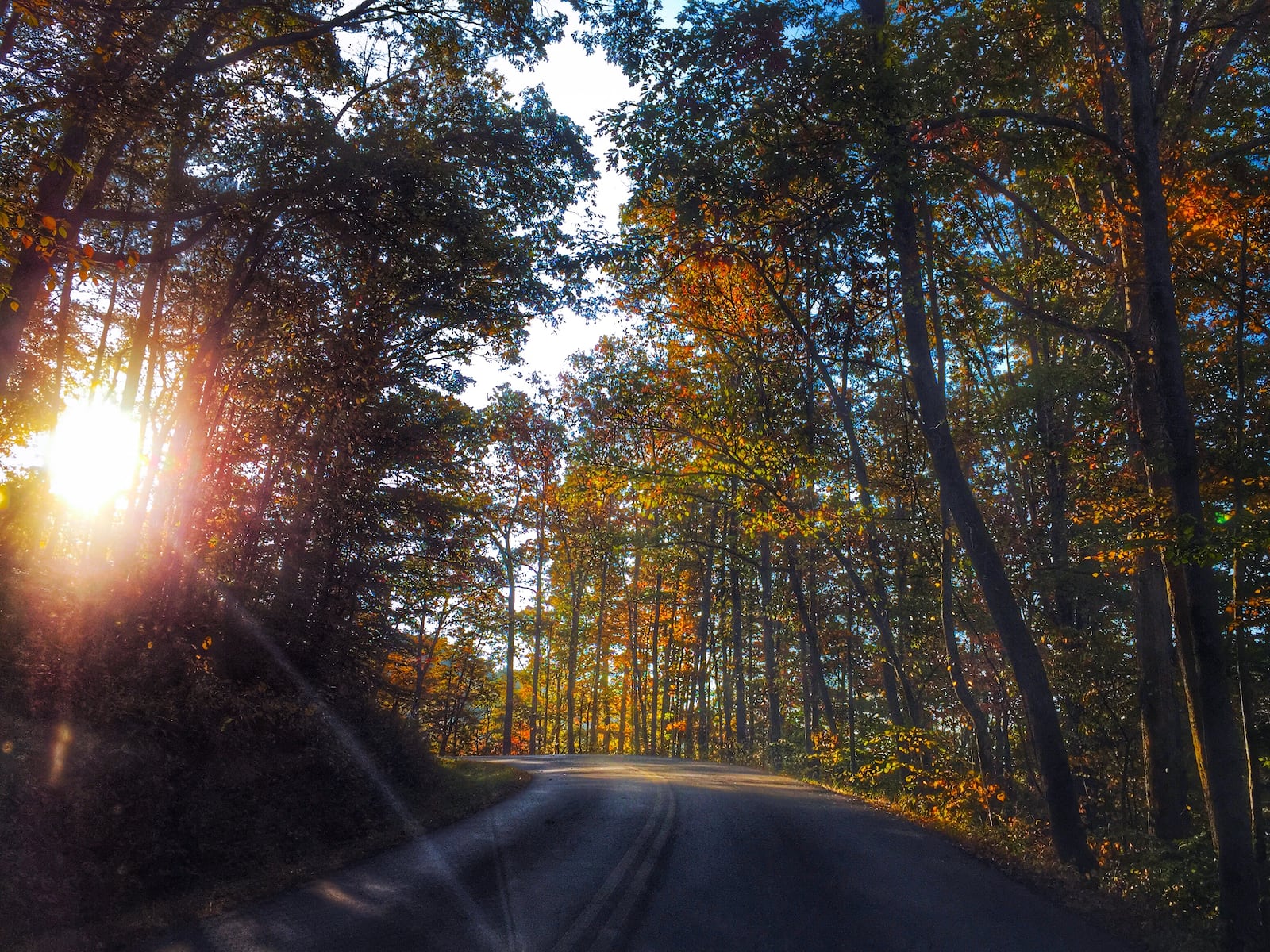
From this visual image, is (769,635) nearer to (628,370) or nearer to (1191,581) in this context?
(628,370)

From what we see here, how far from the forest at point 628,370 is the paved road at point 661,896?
5.92 feet

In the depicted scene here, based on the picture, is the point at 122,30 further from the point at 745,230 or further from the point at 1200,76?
the point at 1200,76

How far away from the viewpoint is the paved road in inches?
229

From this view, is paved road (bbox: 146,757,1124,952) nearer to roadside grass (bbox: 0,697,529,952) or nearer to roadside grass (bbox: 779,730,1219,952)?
roadside grass (bbox: 779,730,1219,952)

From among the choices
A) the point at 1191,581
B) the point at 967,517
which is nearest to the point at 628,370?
the point at 967,517

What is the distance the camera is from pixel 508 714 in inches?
1337

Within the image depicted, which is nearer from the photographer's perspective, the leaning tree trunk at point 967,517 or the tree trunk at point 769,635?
the leaning tree trunk at point 967,517

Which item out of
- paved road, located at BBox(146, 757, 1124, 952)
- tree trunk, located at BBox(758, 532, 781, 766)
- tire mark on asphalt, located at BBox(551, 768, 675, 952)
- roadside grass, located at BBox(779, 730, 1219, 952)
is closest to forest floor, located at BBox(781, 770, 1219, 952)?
roadside grass, located at BBox(779, 730, 1219, 952)

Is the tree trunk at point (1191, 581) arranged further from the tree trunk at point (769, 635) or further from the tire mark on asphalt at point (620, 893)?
the tree trunk at point (769, 635)

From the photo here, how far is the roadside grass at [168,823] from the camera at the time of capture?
21.0ft

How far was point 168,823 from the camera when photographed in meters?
7.99

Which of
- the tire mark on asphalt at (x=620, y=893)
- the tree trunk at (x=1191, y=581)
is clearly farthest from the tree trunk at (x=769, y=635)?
the tree trunk at (x=1191, y=581)

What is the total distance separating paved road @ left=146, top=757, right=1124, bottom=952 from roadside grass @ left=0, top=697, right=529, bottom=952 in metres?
0.71

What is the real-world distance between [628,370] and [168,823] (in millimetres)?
14438
